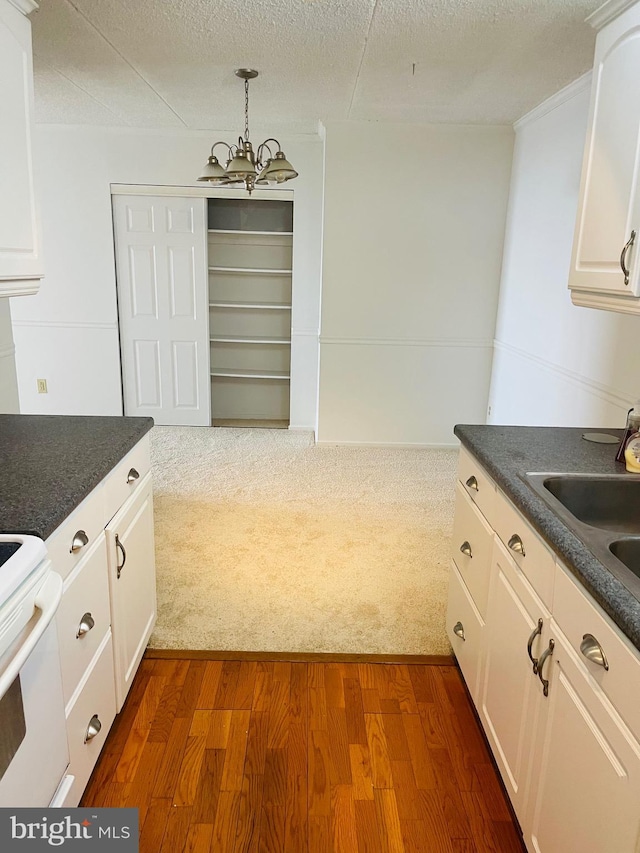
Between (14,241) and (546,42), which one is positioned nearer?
(14,241)

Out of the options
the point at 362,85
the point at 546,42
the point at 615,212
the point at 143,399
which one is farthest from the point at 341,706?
the point at 143,399

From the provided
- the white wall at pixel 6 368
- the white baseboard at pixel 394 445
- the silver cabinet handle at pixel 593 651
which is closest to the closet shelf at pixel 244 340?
the white baseboard at pixel 394 445

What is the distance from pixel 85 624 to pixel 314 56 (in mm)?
2809

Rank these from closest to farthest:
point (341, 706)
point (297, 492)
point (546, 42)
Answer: point (341, 706)
point (546, 42)
point (297, 492)

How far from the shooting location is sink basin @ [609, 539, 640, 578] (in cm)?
137

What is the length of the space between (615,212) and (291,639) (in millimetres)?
1934

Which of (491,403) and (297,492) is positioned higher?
(491,403)

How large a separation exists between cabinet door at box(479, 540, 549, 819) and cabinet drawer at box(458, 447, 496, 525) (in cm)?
15

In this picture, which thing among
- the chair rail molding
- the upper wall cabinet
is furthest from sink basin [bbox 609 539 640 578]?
the upper wall cabinet

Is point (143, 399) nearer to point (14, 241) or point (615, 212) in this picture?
point (14, 241)

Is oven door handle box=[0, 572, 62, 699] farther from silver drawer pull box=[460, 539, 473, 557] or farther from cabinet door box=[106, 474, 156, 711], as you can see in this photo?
silver drawer pull box=[460, 539, 473, 557]

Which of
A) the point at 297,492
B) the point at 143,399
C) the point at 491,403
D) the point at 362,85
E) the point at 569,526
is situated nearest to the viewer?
the point at 569,526

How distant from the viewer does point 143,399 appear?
217 inches

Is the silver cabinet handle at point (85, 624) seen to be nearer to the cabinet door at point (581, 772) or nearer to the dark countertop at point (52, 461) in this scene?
the dark countertop at point (52, 461)
